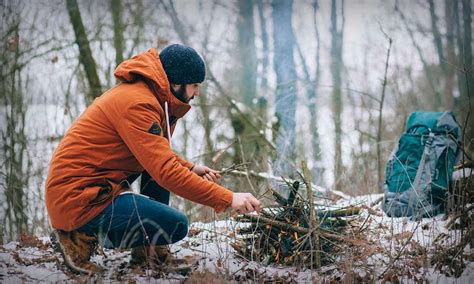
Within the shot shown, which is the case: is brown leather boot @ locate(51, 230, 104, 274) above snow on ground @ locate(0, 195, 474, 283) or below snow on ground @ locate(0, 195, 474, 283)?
above

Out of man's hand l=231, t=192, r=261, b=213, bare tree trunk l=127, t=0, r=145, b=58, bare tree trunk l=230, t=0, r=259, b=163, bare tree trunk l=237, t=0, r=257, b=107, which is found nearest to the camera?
man's hand l=231, t=192, r=261, b=213

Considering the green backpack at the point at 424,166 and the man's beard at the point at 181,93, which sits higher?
the man's beard at the point at 181,93

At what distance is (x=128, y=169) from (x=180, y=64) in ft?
2.53

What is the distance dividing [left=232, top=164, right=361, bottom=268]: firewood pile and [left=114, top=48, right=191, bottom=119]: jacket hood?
3.45 ft

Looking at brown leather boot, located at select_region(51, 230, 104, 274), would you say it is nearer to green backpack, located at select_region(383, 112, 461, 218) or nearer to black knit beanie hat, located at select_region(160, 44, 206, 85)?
black knit beanie hat, located at select_region(160, 44, 206, 85)

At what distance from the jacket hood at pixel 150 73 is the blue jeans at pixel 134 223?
0.67 m

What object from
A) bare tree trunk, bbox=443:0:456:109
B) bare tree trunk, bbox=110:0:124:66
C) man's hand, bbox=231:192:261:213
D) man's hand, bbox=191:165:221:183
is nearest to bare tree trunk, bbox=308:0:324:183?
man's hand, bbox=191:165:221:183

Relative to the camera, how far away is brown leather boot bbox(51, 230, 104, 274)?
2.93 meters

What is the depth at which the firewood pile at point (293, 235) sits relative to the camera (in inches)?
124

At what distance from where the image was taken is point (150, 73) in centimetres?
289

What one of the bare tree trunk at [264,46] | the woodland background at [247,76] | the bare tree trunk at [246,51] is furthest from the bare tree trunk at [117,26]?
the bare tree trunk at [264,46]

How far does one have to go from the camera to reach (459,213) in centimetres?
358

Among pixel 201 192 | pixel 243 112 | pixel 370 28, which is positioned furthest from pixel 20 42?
pixel 370 28

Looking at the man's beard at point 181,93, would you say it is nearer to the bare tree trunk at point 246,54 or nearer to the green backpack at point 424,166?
the green backpack at point 424,166
